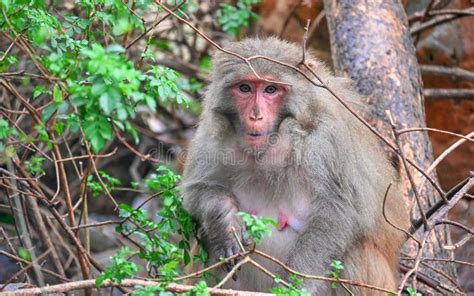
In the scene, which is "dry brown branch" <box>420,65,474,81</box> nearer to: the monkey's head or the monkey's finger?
the monkey's head

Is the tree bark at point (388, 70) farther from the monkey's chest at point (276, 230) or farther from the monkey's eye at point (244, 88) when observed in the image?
the monkey's eye at point (244, 88)

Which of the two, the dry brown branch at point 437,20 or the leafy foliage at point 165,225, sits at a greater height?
the dry brown branch at point 437,20

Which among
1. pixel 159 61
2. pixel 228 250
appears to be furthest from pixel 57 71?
pixel 159 61

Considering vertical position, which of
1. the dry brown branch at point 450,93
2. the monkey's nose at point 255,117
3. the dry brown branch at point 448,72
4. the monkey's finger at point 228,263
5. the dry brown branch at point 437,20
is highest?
the dry brown branch at point 437,20

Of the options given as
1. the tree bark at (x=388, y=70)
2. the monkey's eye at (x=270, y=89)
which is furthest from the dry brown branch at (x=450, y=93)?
the monkey's eye at (x=270, y=89)

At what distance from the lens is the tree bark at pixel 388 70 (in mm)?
6164

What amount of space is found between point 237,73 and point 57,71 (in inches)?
67.1

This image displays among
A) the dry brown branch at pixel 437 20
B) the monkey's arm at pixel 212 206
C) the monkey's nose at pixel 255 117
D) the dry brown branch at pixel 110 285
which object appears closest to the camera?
the dry brown branch at pixel 110 285

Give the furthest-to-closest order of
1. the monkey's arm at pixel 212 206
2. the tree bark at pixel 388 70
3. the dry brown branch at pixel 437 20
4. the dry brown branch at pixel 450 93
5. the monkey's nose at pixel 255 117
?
the dry brown branch at pixel 450 93
the dry brown branch at pixel 437 20
the tree bark at pixel 388 70
the monkey's arm at pixel 212 206
the monkey's nose at pixel 255 117

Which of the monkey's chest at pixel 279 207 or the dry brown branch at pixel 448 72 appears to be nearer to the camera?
the monkey's chest at pixel 279 207

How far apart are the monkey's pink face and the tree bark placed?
4.24 ft

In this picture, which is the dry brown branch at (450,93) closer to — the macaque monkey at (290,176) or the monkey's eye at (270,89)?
the macaque monkey at (290,176)

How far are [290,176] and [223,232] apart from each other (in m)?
0.56

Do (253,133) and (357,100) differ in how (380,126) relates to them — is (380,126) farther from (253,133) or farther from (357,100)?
(253,133)
